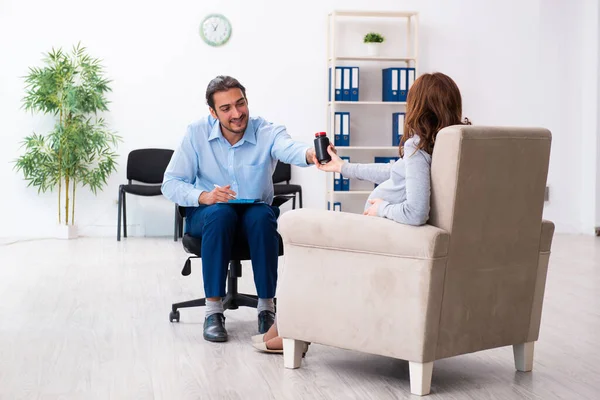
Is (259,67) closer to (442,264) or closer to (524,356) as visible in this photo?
(524,356)

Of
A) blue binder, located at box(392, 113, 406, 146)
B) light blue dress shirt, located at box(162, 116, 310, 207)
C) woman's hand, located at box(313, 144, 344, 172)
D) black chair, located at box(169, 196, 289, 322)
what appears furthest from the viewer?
blue binder, located at box(392, 113, 406, 146)

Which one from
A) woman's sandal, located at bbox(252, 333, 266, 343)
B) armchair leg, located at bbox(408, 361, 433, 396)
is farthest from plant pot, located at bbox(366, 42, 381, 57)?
armchair leg, located at bbox(408, 361, 433, 396)

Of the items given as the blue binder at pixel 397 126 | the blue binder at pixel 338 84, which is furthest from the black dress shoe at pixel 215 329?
the blue binder at pixel 397 126

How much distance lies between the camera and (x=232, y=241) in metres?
3.25

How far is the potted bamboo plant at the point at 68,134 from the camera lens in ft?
22.3

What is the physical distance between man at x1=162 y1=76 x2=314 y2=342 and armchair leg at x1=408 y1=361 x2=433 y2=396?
922 millimetres

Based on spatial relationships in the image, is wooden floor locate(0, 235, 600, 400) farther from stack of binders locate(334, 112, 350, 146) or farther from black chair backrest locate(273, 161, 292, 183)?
stack of binders locate(334, 112, 350, 146)

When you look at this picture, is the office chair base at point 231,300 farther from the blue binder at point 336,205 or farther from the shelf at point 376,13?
the shelf at point 376,13

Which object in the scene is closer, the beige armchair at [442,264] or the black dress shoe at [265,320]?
the beige armchair at [442,264]

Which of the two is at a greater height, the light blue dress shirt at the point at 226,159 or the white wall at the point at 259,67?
the white wall at the point at 259,67

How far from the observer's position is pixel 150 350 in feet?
10.1

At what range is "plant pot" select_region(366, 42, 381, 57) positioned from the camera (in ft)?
23.5

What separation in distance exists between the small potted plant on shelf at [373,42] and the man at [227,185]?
3.78 meters

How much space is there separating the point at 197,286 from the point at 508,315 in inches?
90.0
